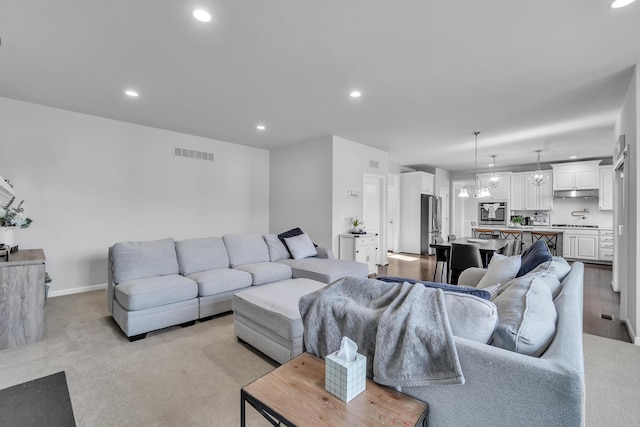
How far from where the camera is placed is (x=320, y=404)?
1107 mm

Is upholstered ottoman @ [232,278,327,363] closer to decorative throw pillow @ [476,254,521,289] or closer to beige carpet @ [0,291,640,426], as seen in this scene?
beige carpet @ [0,291,640,426]

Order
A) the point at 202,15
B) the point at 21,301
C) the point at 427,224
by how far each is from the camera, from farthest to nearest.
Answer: the point at 427,224
the point at 21,301
the point at 202,15

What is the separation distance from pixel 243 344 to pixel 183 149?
4.00m

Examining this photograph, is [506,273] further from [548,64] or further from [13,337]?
[13,337]

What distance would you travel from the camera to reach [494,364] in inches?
39.6

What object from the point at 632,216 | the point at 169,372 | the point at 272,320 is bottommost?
the point at 169,372

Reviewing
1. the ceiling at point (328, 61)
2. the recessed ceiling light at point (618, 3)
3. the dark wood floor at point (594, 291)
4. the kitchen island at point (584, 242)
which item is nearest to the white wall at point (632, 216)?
the dark wood floor at point (594, 291)

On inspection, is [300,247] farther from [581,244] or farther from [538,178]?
[581,244]

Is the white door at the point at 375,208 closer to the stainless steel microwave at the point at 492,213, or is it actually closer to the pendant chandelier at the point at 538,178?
the pendant chandelier at the point at 538,178

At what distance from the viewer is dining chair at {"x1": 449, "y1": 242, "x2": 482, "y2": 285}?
4.05 m

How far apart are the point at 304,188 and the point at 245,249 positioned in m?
2.13

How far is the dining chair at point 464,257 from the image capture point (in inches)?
159

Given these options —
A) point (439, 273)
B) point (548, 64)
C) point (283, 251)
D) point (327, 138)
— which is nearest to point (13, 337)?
point (283, 251)

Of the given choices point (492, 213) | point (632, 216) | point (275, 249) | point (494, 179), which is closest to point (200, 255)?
point (275, 249)
